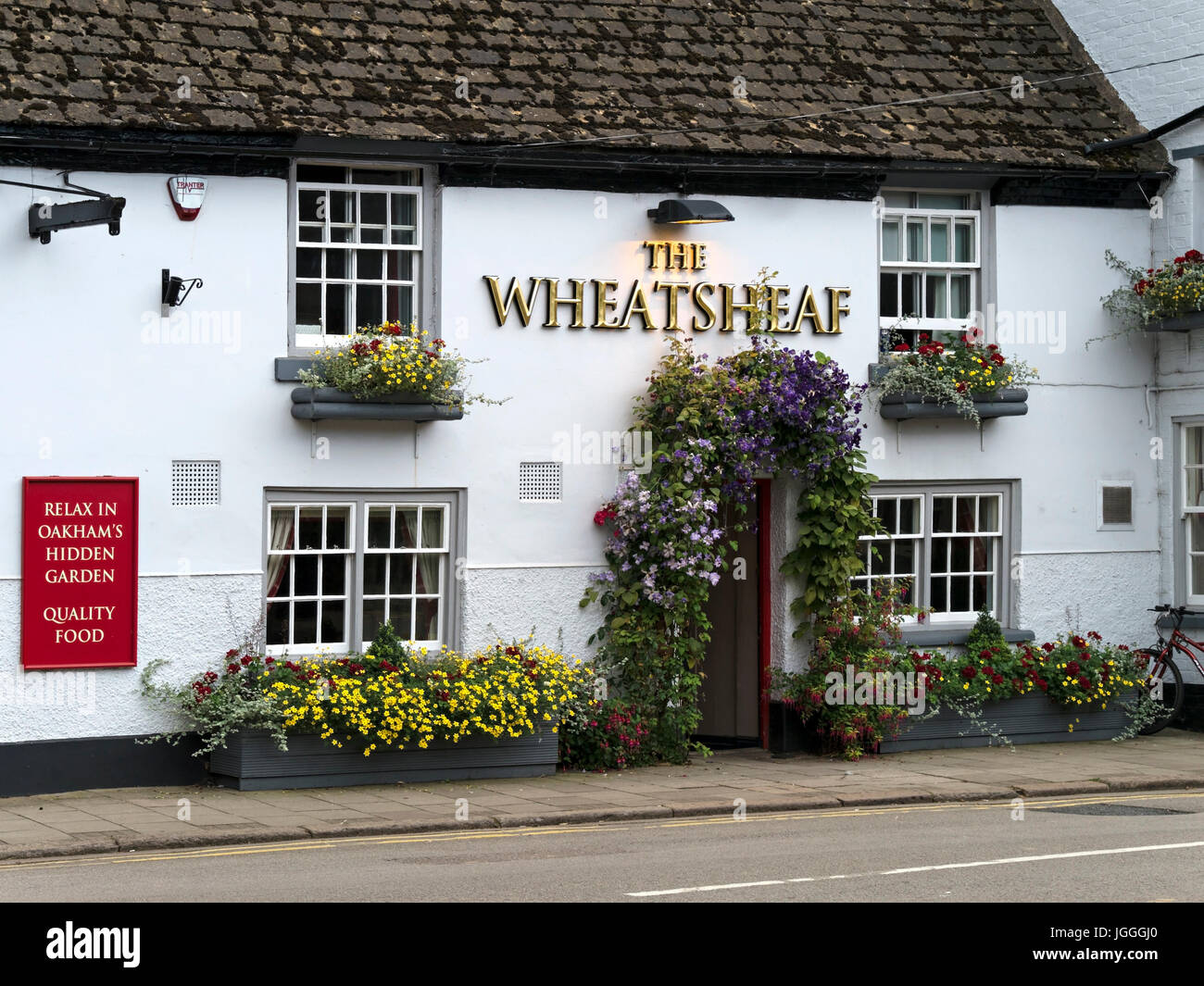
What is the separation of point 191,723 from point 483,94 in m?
5.72

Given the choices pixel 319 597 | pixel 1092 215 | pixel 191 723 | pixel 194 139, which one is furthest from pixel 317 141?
pixel 1092 215

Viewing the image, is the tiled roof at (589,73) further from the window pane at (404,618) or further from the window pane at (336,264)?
the window pane at (404,618)

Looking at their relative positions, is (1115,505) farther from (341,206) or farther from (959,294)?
(341,206)

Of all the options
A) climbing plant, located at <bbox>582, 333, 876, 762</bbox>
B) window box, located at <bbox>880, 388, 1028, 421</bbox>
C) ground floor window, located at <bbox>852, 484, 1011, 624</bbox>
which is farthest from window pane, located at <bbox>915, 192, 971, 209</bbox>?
ground floor window, located at <bbox>852, 484, 1011, 624</bbox>

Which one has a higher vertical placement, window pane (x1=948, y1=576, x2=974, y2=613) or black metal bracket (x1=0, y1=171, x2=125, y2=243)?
black metal bracket (x1=0, y1=171, x2=125, y2=243)

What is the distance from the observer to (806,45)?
17.4m

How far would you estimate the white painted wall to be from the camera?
1403 centimetres

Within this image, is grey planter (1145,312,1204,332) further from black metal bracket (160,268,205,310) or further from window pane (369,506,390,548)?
black metal bracket (160,268,205,310)

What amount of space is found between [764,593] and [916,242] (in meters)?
3.63

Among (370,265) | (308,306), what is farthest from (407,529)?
(370,265)

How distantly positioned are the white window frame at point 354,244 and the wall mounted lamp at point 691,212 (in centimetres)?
206

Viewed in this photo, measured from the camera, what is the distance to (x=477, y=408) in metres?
15.4

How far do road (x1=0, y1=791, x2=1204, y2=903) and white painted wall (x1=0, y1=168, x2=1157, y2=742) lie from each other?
2995mm

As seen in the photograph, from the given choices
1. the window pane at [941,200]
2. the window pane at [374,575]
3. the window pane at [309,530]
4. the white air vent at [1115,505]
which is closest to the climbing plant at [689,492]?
the window pane at [374,575]
